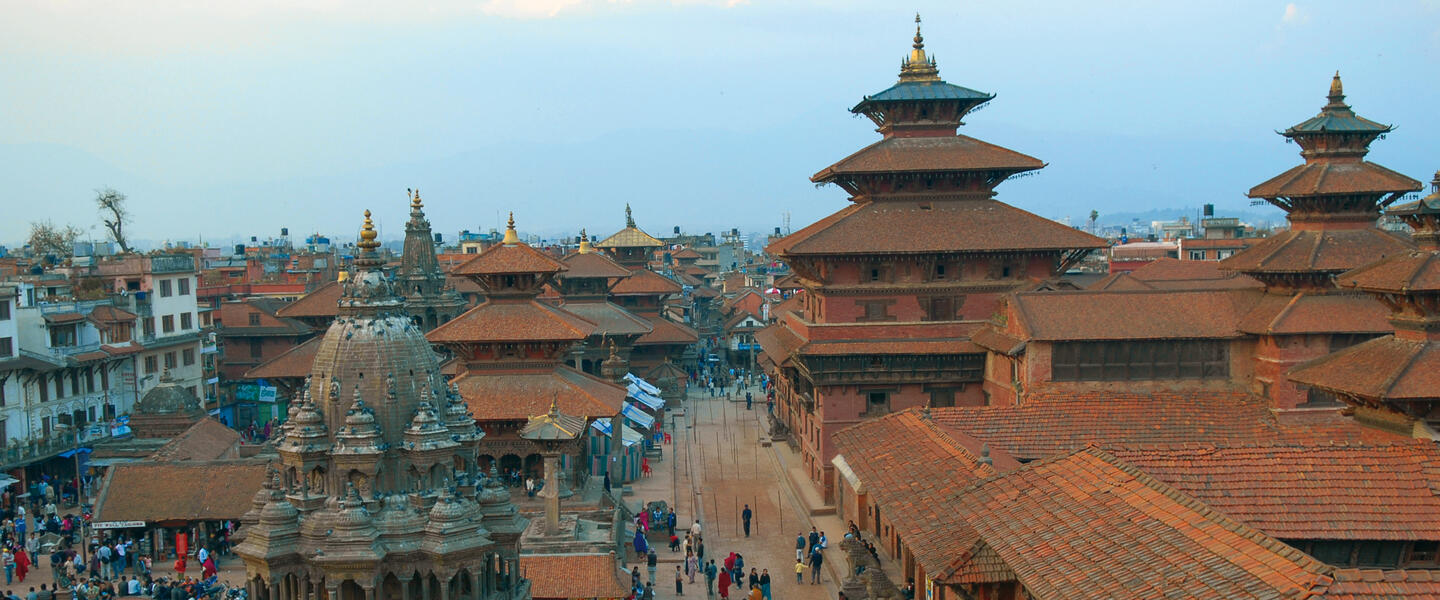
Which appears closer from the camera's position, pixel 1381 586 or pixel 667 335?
pixel 1381 586

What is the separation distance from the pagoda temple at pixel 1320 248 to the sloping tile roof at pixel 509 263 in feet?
62.9

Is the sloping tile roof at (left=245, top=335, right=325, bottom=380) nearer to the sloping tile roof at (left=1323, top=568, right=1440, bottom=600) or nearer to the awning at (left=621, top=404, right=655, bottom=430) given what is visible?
the awning at (left=621, top=404, right=655, bottom=430)

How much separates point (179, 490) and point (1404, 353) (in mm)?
28213

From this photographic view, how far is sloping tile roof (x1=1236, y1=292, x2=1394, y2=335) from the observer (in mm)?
30578

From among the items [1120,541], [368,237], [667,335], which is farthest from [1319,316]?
[667,335]

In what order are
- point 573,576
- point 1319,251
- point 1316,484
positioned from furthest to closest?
1. point 1319,251
2. point 573,576
3. point 1316,484

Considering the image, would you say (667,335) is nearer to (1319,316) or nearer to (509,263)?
(509,263)

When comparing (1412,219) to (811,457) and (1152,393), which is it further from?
(811,457)

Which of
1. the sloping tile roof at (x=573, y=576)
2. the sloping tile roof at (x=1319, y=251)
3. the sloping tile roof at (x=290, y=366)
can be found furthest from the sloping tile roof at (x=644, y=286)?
the sloping tile roof at (x=573, y=576)

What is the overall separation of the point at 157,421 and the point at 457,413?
27.6 m

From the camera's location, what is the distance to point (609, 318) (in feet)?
189

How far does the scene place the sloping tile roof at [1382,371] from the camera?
810 inches

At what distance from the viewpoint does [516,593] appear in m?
18.9

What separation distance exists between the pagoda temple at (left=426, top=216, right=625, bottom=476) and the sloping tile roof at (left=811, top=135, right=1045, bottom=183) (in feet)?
32.7
